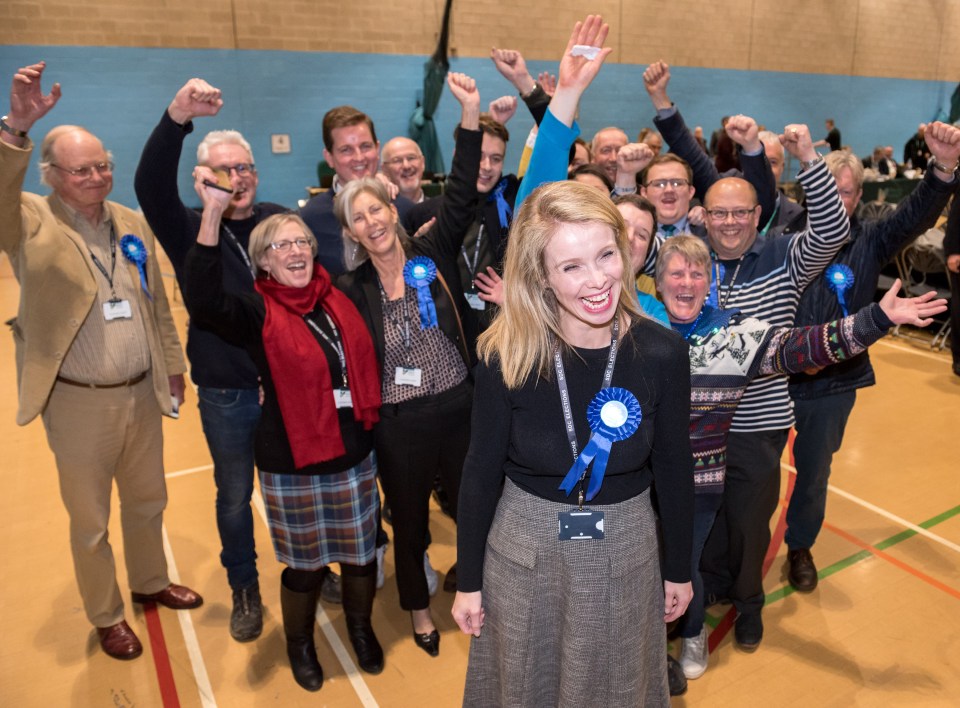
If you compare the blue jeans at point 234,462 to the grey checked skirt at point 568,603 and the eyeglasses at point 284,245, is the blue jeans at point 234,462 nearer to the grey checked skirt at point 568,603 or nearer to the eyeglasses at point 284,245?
the eyeglasses at point 284,245

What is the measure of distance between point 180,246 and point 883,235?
3091mm

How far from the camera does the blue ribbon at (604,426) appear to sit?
1705mm

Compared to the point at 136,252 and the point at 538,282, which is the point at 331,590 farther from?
the point at 538,282

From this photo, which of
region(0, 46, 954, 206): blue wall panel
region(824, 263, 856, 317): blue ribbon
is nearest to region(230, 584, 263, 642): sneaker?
region(824, 263, 856, 317): blue ribbon

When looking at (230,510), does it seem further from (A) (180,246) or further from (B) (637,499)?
(B) (637,499)

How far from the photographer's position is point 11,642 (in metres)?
3.19

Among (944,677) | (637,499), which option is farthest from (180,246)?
(944,677)

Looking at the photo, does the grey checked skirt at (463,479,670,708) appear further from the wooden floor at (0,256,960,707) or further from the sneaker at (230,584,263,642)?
the sneaker at (230,584,263,642)

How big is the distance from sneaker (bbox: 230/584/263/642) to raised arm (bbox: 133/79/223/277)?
1.60 m

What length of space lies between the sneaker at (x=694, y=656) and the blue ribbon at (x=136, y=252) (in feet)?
9.15

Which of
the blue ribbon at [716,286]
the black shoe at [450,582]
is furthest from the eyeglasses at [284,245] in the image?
the black shoe at [450,582]

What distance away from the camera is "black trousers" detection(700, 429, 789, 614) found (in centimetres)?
281

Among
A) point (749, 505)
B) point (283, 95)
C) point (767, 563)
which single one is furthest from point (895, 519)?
point (283, 95)

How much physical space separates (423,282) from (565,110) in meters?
0.88
